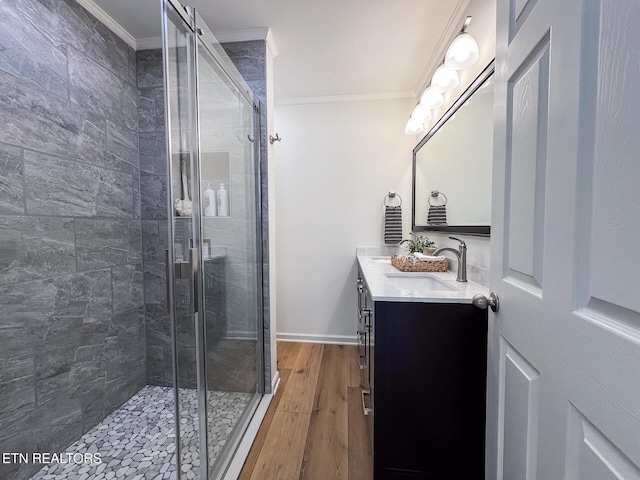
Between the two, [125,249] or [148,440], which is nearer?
[148,440]

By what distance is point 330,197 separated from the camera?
261cm

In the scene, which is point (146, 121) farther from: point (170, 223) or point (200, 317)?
point (200, 317)

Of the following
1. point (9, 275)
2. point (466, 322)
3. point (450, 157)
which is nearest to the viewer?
point (466, 322)

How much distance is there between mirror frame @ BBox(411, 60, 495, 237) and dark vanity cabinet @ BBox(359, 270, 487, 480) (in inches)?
21.7

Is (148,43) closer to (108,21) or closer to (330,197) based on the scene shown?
(108,21)

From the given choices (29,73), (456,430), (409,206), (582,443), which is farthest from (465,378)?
(29,73)

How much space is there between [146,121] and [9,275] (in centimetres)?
124

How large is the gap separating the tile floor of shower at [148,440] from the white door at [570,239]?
1.11m

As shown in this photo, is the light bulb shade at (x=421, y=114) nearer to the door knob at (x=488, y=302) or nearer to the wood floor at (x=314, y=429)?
the door knob at (x=488, y=302)

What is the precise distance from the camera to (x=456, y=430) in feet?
3.52

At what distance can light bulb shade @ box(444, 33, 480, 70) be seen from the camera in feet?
4.40

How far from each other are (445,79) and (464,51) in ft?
0.95

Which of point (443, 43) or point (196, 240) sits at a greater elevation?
point (443, 43)

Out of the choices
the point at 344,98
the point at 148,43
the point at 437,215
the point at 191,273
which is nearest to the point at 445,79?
the point at 437,215
